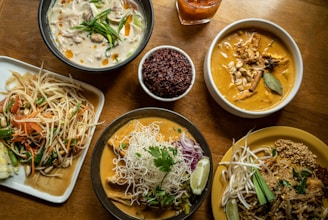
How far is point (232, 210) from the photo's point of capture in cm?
258

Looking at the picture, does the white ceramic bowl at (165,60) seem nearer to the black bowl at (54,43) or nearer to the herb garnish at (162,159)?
the black bowl at (54,43)

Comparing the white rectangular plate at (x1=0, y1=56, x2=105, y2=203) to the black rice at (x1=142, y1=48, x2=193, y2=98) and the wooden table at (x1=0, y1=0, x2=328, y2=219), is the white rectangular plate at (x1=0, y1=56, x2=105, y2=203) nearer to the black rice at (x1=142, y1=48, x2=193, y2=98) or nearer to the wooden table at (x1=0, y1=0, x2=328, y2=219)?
the wooden table at (x1=0, y1=0, x2=328, y2=219)

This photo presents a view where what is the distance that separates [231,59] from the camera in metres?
2.65

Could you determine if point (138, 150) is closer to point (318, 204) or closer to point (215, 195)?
point (215, 195)

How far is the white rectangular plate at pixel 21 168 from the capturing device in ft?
8.32

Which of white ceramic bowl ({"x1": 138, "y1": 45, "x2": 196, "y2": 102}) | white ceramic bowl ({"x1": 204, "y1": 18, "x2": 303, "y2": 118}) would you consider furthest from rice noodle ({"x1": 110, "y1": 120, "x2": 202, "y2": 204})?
white ceramic bowl ({"x1": 204, "y1": 18, "x2": 303, "y2": 118})

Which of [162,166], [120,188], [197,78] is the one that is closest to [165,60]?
[197,78]

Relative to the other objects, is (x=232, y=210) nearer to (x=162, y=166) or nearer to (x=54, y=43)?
(x=162, y=166)

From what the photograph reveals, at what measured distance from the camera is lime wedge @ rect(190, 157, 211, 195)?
8.04 ft

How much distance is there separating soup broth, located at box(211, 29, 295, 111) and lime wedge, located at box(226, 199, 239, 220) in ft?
1.73

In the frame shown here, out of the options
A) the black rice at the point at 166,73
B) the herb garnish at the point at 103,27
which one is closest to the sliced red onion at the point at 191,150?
the black rice at the point at 166,73

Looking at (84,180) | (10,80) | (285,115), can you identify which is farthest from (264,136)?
(10,80)

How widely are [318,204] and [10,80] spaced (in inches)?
72.8

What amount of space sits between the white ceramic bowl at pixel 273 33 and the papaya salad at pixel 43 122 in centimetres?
68
